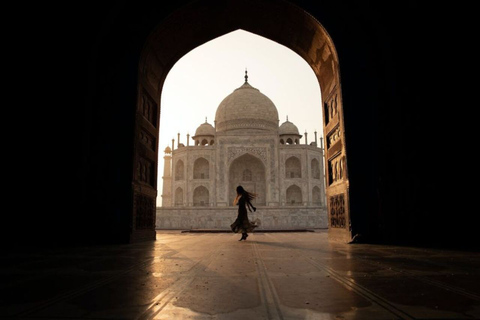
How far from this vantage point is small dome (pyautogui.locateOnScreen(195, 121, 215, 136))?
104ft

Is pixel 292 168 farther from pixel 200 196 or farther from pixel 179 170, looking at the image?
pixel 179 170

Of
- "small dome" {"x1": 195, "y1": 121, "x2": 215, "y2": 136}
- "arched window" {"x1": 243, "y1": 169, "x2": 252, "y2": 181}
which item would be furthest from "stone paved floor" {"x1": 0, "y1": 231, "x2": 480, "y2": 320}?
"small dome" {"x1": 195, "y1": 121, "x2": 215, "y2": 136}

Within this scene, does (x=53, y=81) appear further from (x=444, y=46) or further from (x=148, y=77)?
(x=444, y=46)

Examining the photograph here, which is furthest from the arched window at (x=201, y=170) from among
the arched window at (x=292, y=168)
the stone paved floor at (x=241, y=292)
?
the stone paved floor at (x=241, y=292)

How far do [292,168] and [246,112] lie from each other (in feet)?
19.5

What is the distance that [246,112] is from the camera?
94.8 feet

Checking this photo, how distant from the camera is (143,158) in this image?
5824 millimetres

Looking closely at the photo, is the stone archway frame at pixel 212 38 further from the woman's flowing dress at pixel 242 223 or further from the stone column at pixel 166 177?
the stone column at pixel 166 177

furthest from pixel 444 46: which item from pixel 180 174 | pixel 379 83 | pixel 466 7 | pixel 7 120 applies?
pixel 180 174

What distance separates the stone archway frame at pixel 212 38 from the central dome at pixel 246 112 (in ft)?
71.0

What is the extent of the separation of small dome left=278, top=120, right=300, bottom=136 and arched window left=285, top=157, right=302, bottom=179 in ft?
13.6

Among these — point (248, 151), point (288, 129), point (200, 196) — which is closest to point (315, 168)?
point (288, 129)

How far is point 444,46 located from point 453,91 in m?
0.69

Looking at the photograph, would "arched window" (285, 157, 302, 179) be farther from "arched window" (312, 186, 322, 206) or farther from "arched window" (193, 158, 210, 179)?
"arched window" (193, 158, 210, 179)
